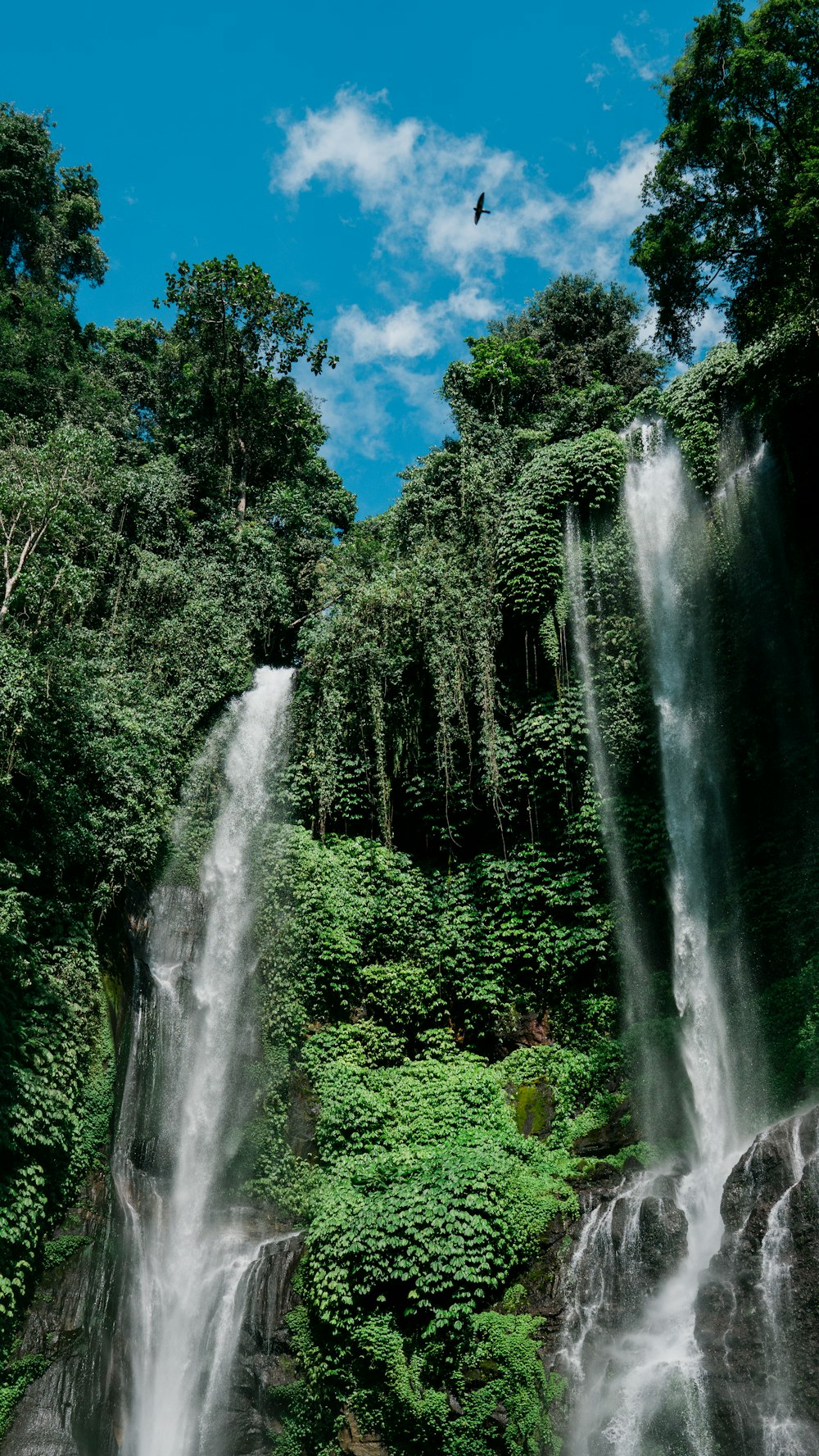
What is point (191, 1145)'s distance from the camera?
37.2 ft

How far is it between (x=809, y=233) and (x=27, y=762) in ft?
39.5

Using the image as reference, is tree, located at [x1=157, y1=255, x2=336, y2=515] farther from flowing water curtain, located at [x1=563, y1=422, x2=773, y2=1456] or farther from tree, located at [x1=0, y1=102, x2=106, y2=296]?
flowing water curtain, located at [x1=563, y1=422, x2=773, y2=1456]

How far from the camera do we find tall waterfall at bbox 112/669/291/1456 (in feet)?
31.3

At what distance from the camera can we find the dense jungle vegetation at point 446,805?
8914 millimetres

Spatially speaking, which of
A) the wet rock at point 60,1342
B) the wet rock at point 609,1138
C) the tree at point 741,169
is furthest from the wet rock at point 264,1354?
the tree at point 741,169

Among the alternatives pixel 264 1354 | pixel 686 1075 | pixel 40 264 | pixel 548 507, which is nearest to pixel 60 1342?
pixel 264 1354

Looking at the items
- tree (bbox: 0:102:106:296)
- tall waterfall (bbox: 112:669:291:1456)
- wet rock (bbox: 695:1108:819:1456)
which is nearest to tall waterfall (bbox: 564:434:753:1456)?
wet rock (bbox: 695:1108:819:1456)

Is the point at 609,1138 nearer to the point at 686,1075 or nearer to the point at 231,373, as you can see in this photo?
the point at 686,1075

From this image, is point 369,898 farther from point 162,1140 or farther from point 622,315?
point 622,315

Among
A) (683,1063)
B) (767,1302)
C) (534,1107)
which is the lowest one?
(767,1302)

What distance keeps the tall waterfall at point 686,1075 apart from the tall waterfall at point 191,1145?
4.22m

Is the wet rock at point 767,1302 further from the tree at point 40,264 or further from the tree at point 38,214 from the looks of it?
the tree at point 38,214

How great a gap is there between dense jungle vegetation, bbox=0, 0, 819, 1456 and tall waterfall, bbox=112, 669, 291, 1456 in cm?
54

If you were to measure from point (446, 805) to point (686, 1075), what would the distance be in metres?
4.99
